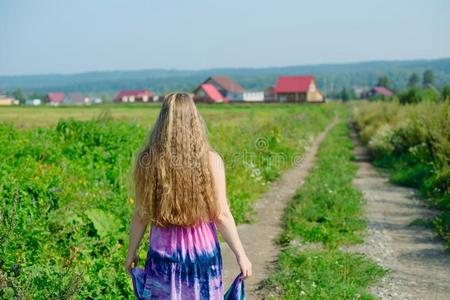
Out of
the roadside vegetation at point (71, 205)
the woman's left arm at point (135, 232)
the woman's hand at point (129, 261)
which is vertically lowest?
the roadside vegetation at point (71, 205)

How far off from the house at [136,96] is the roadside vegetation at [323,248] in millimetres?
31426

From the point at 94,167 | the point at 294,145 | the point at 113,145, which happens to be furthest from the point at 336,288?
the point at 294,145

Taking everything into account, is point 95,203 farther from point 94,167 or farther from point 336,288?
point 336,288

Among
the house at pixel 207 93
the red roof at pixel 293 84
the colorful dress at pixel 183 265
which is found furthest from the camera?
the red roof at pixel 293 84

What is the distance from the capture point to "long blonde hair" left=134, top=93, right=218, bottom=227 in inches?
143

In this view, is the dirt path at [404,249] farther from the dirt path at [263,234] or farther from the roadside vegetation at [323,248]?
the dirt path at [263,234]

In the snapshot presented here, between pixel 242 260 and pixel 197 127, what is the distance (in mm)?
901

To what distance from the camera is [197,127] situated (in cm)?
365

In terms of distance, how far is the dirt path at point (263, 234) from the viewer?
694 centimetres

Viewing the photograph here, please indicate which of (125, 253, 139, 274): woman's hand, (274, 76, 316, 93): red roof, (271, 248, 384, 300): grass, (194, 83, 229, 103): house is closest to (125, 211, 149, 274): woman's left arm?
(125, 253, 139, 274): woman's hand

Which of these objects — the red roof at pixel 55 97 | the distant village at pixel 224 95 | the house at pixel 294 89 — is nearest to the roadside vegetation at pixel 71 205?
the distant village at pixel 224 95

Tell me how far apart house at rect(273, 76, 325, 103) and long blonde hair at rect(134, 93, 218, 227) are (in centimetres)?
6953

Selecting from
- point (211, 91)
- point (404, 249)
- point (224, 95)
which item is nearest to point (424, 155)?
point (404, 249)

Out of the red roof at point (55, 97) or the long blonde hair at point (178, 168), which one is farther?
the red roof at point (55, 97)
